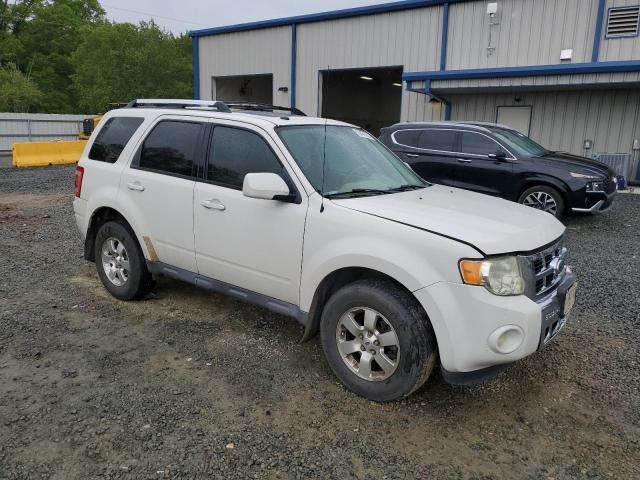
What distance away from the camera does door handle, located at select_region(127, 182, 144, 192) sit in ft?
15.1

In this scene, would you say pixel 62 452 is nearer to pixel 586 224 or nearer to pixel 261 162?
pixel 261 162

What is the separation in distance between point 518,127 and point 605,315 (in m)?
12.6

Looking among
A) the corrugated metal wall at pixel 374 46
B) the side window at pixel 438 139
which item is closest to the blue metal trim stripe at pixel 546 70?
the corrugated metal wall at pixel 374 46

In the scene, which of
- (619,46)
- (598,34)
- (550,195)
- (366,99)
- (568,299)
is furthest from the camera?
(366,99)

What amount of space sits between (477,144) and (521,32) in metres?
8.19

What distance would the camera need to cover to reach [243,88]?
26.4 m

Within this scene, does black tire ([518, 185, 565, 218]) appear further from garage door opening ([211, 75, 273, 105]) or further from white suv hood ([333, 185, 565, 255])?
garage door opening ([211, 75, 273, 105])

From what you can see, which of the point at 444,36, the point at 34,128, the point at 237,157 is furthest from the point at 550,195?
the point at 34,128

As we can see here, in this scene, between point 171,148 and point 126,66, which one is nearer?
point 171,148

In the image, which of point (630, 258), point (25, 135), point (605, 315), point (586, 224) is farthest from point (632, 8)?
point (25, 135)

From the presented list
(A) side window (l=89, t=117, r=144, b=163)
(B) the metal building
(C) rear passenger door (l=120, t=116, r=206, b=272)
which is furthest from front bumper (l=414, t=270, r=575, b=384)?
(B) the metal building

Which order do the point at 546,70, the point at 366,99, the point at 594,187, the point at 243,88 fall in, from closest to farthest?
1. the point at 594,187
2. the point at 546,70
3. the point at 243,88
4. the point at 366,99

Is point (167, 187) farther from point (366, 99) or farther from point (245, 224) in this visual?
point (366, 99)

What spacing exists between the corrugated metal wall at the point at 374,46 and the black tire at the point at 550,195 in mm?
9140
